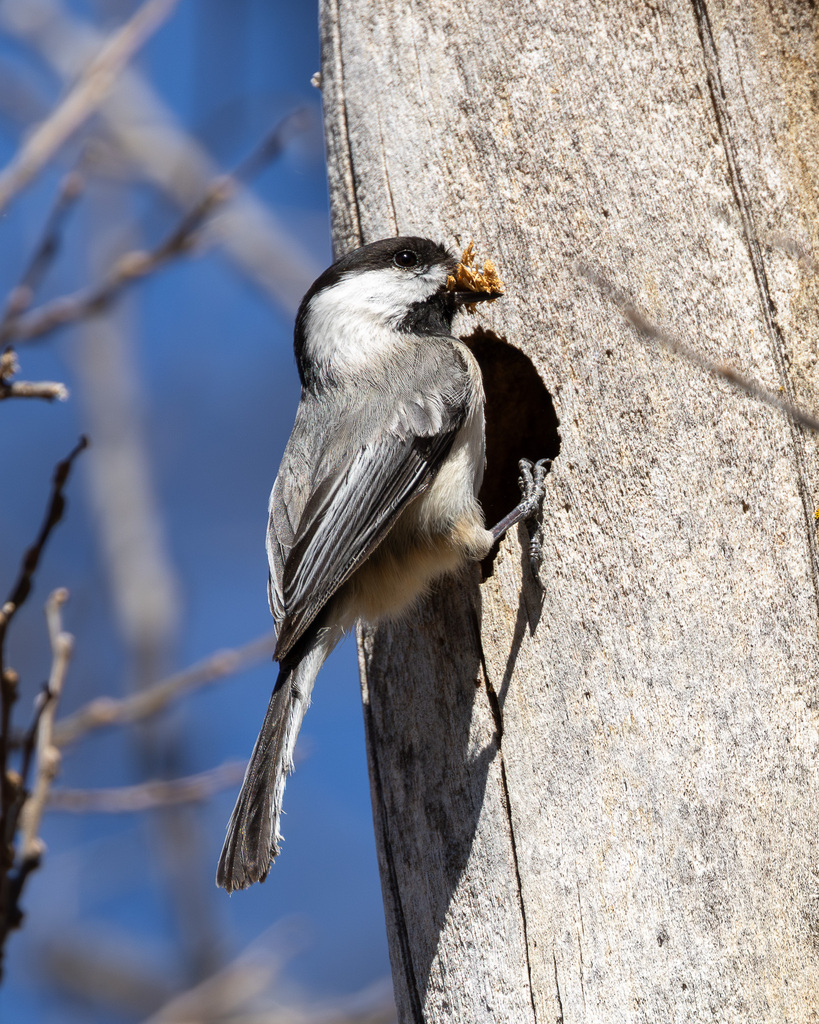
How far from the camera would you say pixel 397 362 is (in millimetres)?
2410

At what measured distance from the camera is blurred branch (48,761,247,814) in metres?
2.15

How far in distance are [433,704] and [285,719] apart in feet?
1.04

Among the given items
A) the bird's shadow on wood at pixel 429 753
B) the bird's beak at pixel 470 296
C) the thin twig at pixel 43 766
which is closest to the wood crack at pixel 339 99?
the bird's beak at pixel 470 296

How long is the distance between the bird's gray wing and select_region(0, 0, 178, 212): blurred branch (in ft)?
2.51

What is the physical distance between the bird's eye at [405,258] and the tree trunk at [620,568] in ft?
Answer: 0.31

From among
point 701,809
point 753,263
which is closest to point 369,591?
point 701,809

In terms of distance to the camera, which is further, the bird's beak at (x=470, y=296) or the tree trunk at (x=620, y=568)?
the bird's beak at (x=470, y=296)

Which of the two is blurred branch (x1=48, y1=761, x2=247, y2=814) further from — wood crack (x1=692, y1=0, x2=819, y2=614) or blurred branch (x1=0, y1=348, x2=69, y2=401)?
wood crack (x1=692, y1=0, x2=819, y2=614)

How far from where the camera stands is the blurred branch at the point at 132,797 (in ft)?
7.07

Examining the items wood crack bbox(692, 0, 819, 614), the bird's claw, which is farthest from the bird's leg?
wood crack bbox(692, 0, 819, 614)

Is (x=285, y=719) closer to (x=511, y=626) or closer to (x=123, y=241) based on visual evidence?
(x=511, y=626)

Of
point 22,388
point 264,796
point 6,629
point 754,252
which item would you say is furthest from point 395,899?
point 754,252

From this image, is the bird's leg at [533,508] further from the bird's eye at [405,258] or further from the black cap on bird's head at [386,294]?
the bird's eye at [405,258]

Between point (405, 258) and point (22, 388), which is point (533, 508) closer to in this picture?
point (405, 258)
